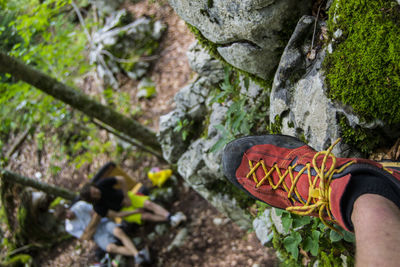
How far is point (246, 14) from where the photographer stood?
2350 mm

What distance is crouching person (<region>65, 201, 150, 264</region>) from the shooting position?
5.45 m

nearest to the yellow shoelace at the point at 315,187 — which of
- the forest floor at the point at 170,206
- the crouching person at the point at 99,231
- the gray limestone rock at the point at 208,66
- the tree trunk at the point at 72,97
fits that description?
the gray limestone rock at the point at 208,66

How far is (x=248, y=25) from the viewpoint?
2404 millimetres

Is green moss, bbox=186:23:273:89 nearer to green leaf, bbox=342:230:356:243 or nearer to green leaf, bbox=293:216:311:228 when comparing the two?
green leaf, bbox=293:216:311:228

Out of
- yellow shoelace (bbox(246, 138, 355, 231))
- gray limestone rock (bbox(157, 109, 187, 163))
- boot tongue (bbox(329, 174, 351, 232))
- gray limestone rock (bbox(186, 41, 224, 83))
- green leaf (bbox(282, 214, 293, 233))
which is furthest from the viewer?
gray limestone rock (bbox(157, 109, 187, 163))

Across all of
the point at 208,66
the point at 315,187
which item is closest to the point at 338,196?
the point at 315,187

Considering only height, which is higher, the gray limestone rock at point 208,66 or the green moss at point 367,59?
the green moss at point 367,59

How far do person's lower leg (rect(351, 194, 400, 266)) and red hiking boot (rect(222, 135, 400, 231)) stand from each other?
140 mm

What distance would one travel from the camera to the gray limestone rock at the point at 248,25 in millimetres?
2342

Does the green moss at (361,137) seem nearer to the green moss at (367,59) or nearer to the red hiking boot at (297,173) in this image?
the green moss at (367,59)

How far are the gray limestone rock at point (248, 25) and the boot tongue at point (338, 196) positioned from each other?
4.74 ft

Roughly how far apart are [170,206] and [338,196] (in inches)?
189

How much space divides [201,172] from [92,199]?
246 cm

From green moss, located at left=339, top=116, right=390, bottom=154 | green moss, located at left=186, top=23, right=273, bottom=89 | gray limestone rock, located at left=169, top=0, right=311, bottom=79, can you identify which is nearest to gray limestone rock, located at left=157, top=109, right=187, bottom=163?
green moss, located at left=186, top=23, right=273, bottom=89
